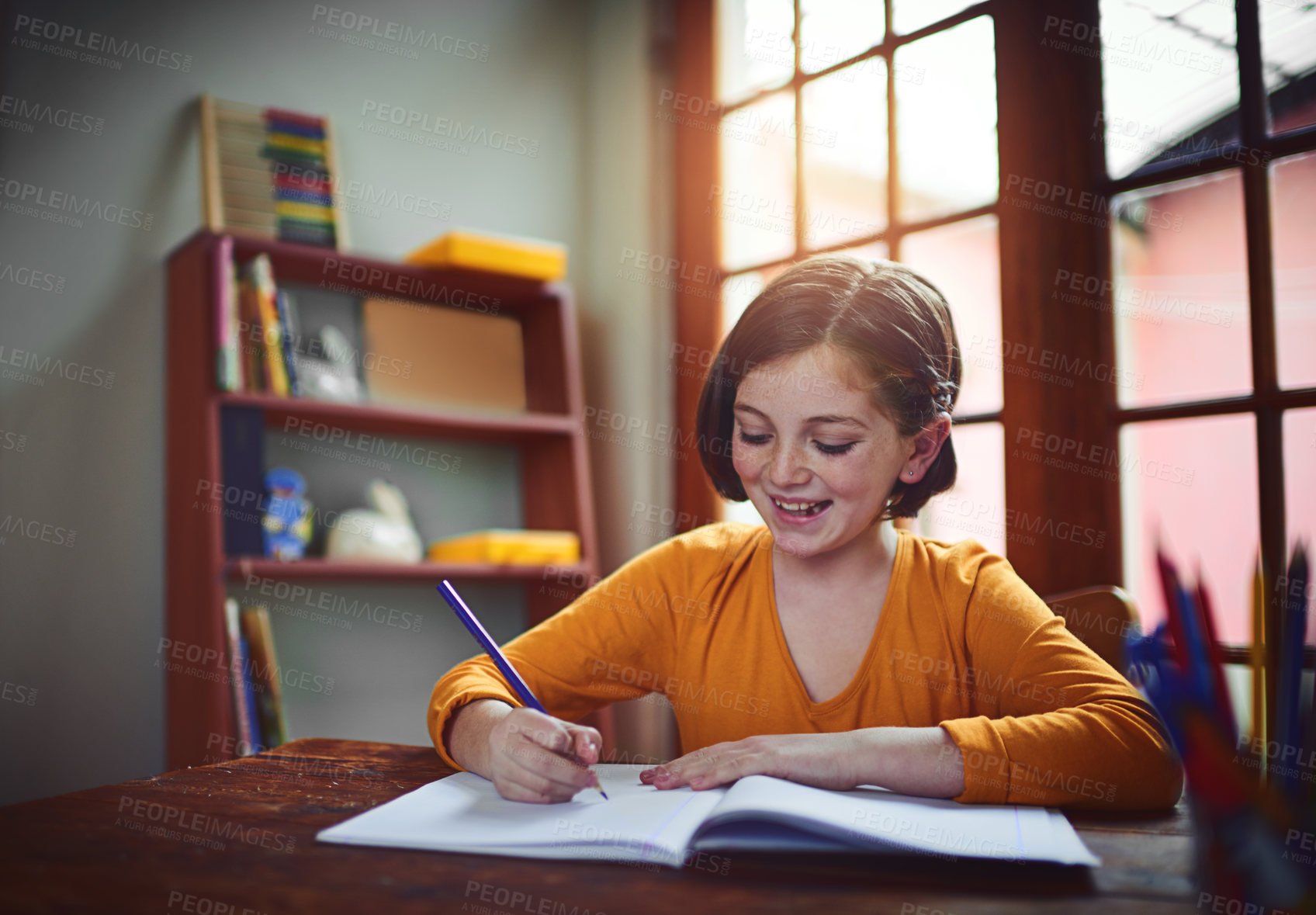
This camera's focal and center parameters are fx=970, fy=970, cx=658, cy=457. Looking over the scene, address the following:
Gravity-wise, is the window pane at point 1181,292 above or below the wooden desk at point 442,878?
above

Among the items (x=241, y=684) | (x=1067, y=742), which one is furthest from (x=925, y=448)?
(x=241, y=684)

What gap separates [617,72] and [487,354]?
96cm

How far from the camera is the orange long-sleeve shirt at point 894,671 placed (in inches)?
32.4

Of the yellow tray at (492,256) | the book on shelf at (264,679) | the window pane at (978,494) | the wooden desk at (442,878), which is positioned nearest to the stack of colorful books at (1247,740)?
the wooden desk at (442,878)

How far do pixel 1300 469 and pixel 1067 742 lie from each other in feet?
3.53

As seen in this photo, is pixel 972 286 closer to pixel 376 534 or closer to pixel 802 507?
pixel 802 507

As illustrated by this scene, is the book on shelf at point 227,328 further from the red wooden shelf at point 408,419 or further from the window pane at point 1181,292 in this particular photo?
the window pane at point 1181,292

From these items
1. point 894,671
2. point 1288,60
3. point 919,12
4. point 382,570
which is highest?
point 919,12

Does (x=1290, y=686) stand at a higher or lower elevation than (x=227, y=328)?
lower

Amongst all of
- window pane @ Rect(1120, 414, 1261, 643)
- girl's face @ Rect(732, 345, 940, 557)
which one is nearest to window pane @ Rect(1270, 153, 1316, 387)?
window pane @ Rect(1120, 414, 1261, 643)

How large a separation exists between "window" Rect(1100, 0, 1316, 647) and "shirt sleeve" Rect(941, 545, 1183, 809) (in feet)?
2.65

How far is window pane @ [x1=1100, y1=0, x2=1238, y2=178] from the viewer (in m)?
1.73

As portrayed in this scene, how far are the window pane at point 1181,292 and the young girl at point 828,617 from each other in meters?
0.77

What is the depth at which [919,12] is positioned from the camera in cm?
220
